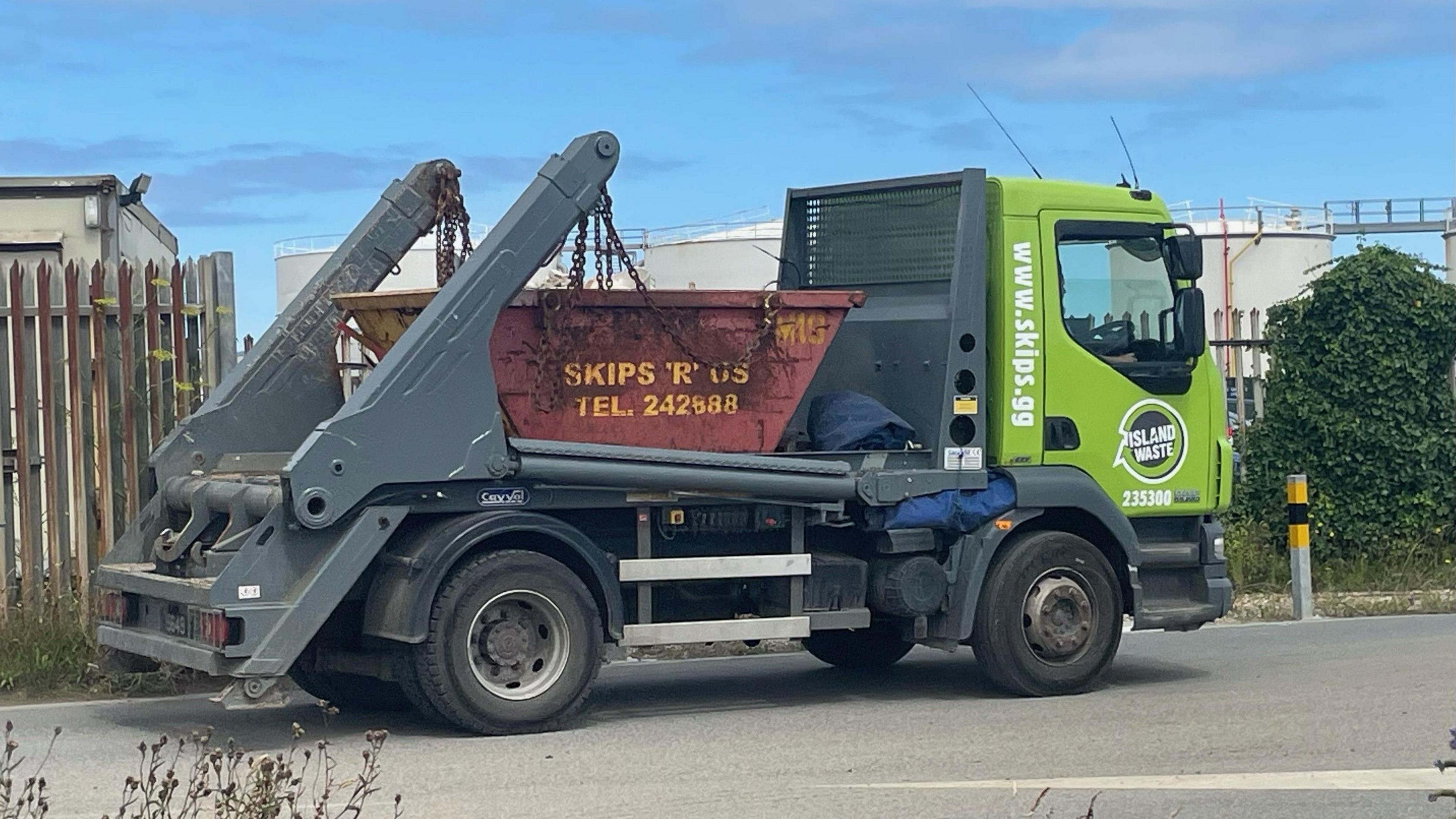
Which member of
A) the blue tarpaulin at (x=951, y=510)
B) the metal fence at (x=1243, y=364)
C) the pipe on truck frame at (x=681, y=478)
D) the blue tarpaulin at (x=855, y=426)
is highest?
the metal fence at (x=1243, y=364)

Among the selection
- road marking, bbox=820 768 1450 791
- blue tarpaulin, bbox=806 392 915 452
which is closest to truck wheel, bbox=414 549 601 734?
blue tarpaulin, bbox=806 392 915 452

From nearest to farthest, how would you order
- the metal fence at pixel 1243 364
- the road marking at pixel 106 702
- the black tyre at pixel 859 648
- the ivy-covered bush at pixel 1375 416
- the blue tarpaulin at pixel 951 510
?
the road marking at pixel 106 702 < the blue tarpaulin at pixel 951 510 < the black tyre at pixel 859 648 < the ivy-covered bush at pixel 1375 416 < the metal fence at pixel 1243 364

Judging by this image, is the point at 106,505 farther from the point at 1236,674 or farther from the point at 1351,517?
the point at 1351,517

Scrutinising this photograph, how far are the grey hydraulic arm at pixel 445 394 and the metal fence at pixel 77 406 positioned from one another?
2992mm

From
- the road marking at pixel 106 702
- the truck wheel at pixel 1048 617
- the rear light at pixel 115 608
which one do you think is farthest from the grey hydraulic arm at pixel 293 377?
the truck wheel at pixel 1048 617

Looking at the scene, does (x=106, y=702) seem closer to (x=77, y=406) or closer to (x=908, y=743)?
(x=77, y=406)

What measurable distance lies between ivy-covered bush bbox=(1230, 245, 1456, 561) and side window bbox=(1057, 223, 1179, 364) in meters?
6.00

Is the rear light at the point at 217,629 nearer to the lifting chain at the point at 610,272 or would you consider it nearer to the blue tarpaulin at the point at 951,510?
the lifting chain at the point at 610,272

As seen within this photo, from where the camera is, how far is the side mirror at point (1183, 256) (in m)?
10.7

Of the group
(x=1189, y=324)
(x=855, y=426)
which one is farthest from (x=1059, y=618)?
(x=1189, y=324)

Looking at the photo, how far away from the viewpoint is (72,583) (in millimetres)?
11383

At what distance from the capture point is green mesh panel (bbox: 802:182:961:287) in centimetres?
1057

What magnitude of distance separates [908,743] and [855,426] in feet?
6.59

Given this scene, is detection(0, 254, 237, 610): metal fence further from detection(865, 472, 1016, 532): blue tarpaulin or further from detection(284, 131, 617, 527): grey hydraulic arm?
detection(865, 472, 1016, 532): blue tarpaulin
